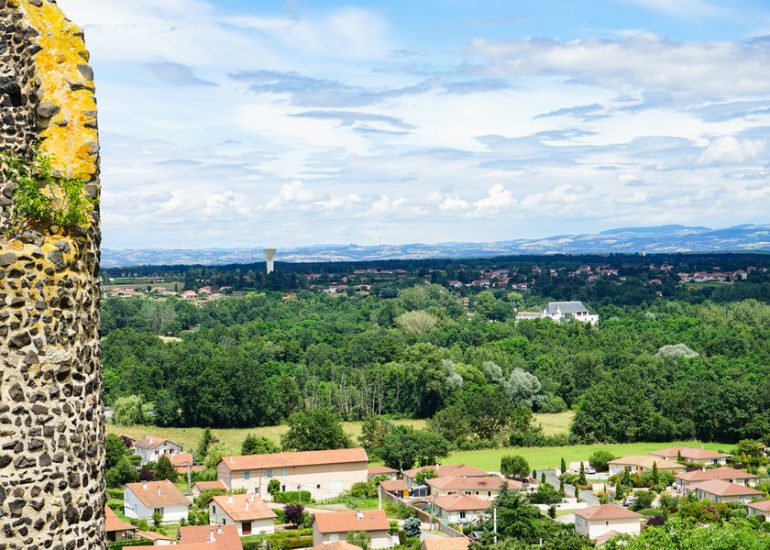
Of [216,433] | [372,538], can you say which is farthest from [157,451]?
[372,538]

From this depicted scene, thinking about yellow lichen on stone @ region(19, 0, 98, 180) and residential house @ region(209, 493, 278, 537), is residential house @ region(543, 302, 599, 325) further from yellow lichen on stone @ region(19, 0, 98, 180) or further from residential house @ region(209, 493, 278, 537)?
yellow lichen on stone @ region(19, 0, 98, 180)

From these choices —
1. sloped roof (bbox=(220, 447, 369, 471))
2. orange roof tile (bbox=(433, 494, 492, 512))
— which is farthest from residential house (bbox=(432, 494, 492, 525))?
sloped roof (bbox=(220, 447, 369, 471))

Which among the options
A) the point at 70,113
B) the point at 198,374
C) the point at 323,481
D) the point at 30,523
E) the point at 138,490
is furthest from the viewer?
the point at 198,374

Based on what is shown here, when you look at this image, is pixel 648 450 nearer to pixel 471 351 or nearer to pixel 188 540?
pixel 471 351

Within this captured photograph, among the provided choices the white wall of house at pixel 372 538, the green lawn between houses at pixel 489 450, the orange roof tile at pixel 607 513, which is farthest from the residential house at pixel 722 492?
the white wall of house at pixel 372 538

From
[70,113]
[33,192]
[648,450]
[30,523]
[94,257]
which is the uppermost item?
[70,113]

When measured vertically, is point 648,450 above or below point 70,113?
below

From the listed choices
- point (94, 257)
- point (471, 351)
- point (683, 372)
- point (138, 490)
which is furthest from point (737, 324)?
point (94, 257)
